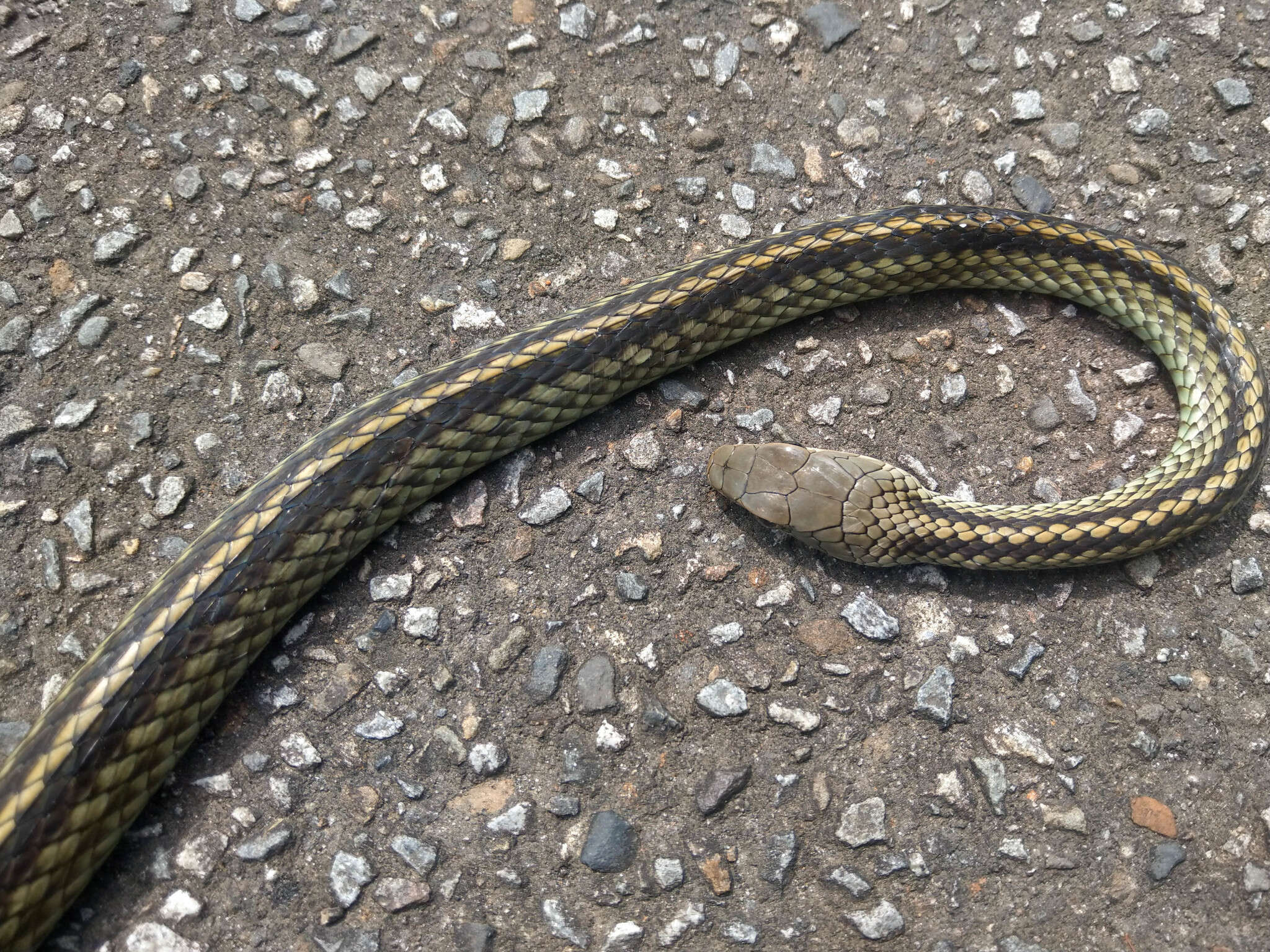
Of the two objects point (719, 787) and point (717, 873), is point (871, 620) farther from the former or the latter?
point (717, 873)

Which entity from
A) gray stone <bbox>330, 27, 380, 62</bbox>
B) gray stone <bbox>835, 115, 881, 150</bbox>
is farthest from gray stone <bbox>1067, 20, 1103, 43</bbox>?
gray stone <bbox>330, 27, 380, 62</bbox>

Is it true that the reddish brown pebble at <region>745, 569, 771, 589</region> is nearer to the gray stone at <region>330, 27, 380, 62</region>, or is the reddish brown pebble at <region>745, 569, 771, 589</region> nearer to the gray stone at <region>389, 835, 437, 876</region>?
the gray stone at <region>389, 835, 437, 876</region>

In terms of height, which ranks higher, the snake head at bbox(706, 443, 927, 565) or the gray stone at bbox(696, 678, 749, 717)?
the snake head at bbox(706, 443, 927, 565)

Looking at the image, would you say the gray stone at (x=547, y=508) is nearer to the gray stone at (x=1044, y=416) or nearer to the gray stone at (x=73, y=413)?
the gray stone at (x=73, y=413)

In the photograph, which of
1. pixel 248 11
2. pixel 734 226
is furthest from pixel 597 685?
pixel 248 11

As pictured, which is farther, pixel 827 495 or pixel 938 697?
pixel 827 495

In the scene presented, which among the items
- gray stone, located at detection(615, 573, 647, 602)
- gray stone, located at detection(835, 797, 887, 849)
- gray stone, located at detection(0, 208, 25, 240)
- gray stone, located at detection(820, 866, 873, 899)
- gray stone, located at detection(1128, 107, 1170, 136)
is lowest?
gray stone, located at detection(820, 866, 873, 899)

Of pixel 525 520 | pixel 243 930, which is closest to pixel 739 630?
pixel 525 520
